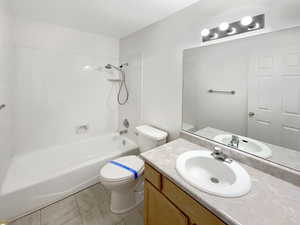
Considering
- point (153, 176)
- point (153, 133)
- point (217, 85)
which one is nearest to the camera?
point (153, 176)

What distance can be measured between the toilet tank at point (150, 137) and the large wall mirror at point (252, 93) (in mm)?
390

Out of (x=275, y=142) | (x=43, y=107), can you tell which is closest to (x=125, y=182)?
(x=275, y=142)

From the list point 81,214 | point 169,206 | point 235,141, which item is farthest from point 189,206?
point 81,214

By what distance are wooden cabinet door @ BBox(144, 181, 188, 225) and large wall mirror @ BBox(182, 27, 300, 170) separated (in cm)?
69

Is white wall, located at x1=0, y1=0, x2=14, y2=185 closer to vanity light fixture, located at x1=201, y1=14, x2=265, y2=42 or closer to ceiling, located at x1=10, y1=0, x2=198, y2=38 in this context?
ceiling, located at x1=10, y1=0, x2=198, y2=38

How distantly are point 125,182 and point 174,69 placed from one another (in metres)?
1.35

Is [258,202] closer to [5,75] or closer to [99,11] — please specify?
[99,11]

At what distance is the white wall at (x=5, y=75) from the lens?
1368mm

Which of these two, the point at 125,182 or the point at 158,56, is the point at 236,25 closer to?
the point at 158,56

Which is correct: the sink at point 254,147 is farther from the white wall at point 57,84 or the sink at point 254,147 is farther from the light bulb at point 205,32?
the white wall at point 57,84

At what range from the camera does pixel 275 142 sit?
959mm

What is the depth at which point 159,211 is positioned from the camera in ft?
3.15

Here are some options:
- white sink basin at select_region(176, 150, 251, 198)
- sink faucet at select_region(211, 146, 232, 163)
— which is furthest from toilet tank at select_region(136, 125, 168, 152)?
sink faucet at select_region(211, 146, 232, 163)

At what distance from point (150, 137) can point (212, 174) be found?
2.58 feet
